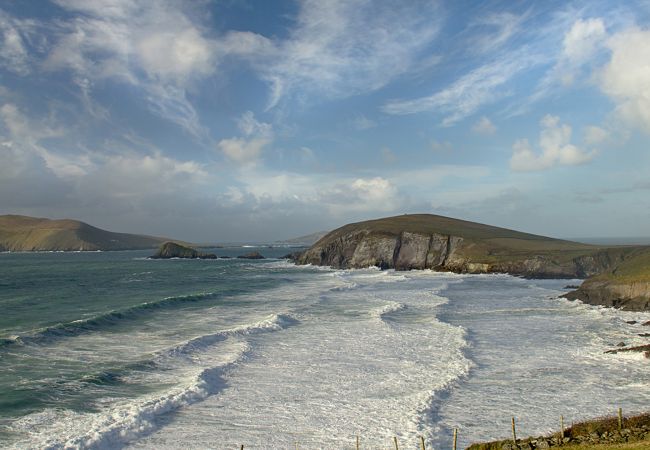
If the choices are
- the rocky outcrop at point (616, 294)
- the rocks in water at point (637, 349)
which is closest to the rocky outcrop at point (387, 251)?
the rocky outcrop at point (616, 294)

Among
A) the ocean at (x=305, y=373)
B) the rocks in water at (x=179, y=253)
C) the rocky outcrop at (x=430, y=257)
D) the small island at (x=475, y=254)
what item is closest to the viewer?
the ocean at (x=305, y=373)

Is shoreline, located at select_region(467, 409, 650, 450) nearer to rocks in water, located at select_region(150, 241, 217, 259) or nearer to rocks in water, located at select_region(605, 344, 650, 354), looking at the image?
rocks in water, located at select_region(605, 344, 650, 354)

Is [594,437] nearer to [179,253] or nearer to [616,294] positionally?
[616,294]

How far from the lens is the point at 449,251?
109 metres

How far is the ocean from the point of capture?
18391 mm

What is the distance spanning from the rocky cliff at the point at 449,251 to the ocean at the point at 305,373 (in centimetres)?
4070

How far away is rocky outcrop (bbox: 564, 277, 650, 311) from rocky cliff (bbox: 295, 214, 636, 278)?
33.7 meters

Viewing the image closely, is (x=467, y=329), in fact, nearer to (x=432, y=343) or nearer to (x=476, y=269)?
(x=432, y=343)

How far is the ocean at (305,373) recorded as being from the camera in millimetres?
18391

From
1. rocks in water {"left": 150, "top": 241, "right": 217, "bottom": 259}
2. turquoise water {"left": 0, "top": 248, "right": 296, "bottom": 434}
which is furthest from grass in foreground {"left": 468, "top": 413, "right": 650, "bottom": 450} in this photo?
rocks in water {"left": 150, "top": 241, "right": 217, "bottom": 259}

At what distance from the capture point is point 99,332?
36938 mm

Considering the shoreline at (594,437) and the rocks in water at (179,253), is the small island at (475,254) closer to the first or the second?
the shoreline at (594,437)

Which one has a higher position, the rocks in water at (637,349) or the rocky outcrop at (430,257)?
the rocky outcrop at (430,257)

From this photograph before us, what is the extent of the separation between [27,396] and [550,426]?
891 inches
